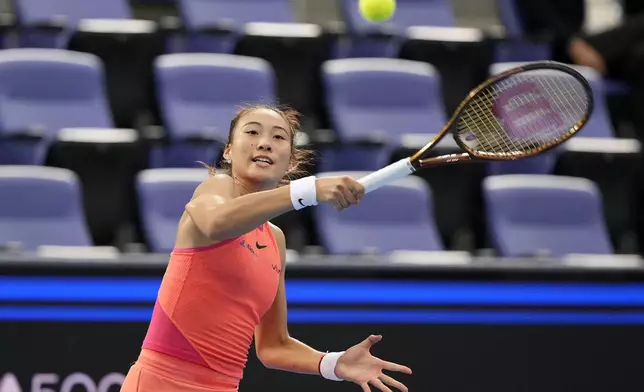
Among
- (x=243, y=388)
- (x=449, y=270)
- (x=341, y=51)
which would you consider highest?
(x=341, y=51)

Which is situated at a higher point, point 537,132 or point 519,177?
point 537,132

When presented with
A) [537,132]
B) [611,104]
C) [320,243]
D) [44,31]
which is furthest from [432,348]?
[611,104]

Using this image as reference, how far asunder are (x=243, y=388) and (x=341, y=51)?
3.21 metres

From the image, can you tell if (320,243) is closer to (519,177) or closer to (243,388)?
(519,177)

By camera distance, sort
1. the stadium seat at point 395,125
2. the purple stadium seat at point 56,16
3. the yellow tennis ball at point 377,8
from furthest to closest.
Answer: the purple stadium seat at point 56,16 < the stadium seat at point 395,125 < the yellow tennis ball at point 377,8

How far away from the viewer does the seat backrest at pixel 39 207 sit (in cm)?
564

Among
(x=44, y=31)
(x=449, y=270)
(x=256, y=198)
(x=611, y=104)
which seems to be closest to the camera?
(x=256, y=198)

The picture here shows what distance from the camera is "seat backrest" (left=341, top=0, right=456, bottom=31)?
8.04 meters

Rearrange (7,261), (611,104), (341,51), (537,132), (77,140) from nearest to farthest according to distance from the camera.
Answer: (537,132), (7,261), (77,140), (341,51), (611,104)

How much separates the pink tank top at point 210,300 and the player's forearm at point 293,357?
0.80 feet

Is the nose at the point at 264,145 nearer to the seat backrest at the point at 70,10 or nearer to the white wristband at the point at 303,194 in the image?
the white wristband at the point at 303,194

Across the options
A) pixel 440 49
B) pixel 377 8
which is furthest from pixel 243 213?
pixel 440 49

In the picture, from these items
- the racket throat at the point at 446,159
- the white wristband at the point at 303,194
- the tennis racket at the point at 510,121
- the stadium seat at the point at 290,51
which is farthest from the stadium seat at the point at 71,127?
the white wristband at the point at 303,194

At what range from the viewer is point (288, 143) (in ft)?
11.1
